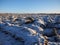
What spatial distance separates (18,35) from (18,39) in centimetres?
17

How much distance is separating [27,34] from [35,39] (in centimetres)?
57

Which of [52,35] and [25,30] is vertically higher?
[25,30]

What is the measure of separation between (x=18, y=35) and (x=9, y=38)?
1.28 feet

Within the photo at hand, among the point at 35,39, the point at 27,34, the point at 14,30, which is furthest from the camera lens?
the point at 14,30

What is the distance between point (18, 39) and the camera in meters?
7.09

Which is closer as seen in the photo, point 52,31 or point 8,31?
point 8,31

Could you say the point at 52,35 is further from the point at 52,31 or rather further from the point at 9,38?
the point at 9,38

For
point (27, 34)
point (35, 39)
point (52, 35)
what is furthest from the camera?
point (52, 35)

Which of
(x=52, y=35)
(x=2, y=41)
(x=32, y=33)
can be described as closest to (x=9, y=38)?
(x=2, y=41)

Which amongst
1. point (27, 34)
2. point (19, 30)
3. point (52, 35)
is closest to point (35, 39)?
point (27, 34)

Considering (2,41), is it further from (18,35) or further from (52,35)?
(52,35)

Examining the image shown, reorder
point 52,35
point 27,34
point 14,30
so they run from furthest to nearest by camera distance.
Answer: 1. point 52,35
2. point 14,30
3. point 27,34

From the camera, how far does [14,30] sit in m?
7.59

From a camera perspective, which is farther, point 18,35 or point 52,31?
point 52,31
